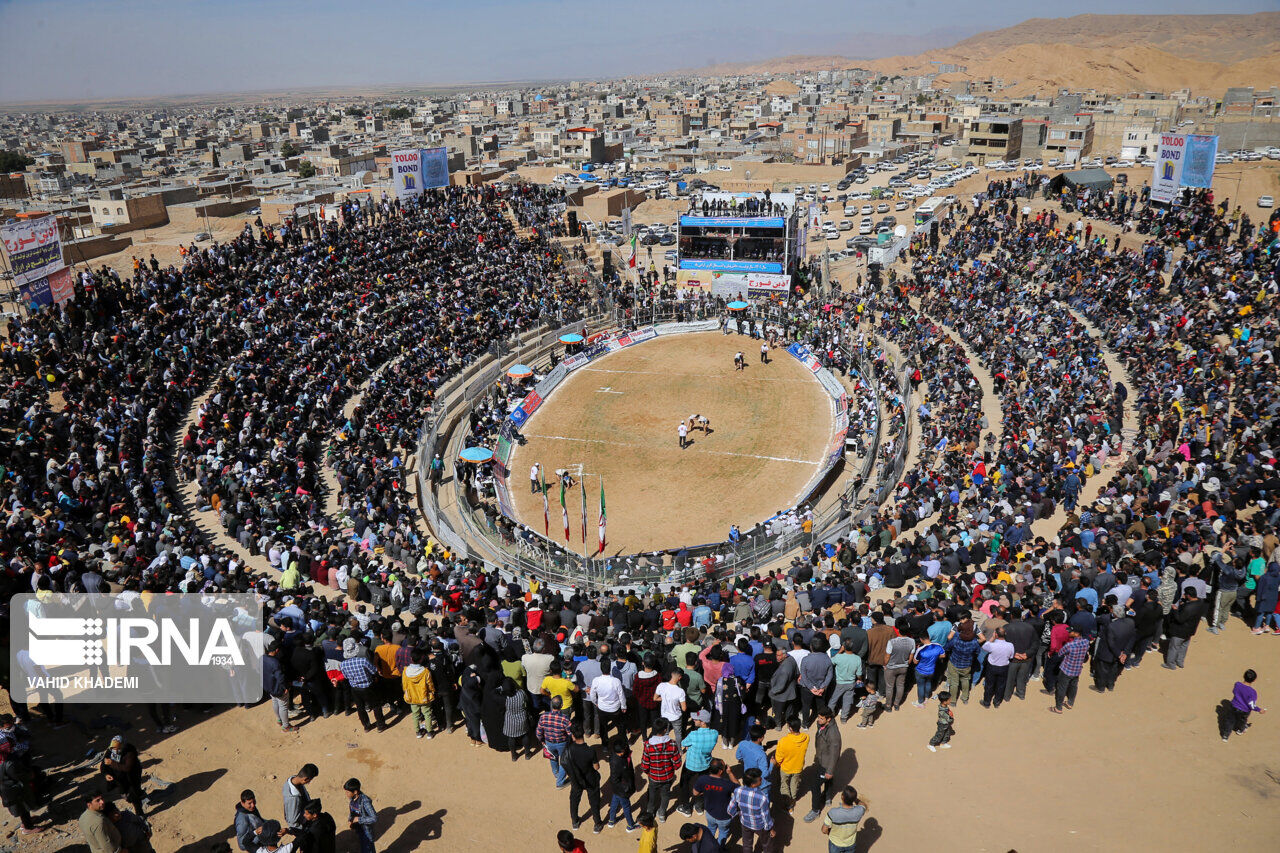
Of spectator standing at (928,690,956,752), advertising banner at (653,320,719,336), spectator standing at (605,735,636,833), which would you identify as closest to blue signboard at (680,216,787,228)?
advertising banner at (653,320,719,336)

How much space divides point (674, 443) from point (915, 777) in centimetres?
2336

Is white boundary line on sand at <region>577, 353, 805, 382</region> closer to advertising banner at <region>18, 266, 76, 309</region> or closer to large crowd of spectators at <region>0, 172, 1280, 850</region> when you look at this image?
large crowd of spectators at <region>0, 172, 1280, 850</region>

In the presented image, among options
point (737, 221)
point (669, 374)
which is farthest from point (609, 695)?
point (737, 221)

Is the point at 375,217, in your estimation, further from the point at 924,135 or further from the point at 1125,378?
the point at 924,135

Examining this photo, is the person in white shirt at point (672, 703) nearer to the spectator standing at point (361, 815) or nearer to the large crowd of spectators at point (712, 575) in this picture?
the large crowd of spectators at point (712, 575)

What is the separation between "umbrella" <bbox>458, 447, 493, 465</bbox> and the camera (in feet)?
92.3

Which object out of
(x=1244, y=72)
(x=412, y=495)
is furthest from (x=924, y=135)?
(x=412, y=495)

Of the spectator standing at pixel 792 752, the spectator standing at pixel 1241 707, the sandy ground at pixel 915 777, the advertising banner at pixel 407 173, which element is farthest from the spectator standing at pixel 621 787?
the advertising banner at pixel 407 173

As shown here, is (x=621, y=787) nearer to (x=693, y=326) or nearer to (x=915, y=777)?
(x=915, y=777)

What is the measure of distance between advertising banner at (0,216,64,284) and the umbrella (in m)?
15.9

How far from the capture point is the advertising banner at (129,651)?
11.8 metres

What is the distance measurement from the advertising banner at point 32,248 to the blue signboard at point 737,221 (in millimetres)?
31603

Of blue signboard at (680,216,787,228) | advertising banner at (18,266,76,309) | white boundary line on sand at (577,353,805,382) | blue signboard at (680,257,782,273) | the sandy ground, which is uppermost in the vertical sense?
blue signboard at (680,216,787,228)

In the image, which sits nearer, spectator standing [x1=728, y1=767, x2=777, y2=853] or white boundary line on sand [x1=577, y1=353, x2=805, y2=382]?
spectator standing [x1=728, y1=767, x2=777, y2=853]
